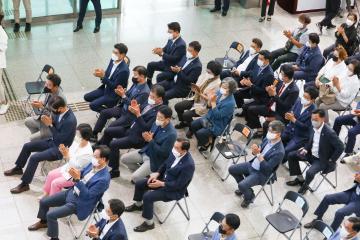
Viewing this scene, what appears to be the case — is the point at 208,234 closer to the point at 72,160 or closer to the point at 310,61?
the point at 72,160

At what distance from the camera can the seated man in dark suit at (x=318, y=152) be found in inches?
351

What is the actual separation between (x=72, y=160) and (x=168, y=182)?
48.7 inches

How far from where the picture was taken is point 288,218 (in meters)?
8.16

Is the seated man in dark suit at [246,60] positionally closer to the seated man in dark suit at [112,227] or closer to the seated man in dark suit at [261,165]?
the seated man in dark suit at [261,165]

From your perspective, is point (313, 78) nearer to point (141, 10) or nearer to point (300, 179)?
point (300, 179)

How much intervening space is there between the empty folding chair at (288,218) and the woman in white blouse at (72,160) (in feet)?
7.91

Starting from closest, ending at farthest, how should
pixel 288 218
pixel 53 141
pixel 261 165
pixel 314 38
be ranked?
pixel 288 218 < pixel 261 165 < pixel 53 141 < pixel 314 38

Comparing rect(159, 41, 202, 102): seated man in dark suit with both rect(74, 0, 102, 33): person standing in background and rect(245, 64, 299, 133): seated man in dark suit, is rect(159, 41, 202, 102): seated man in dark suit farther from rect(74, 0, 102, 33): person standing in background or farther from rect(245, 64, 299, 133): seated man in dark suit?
rect(74, 0, 102, 33): person standing in background

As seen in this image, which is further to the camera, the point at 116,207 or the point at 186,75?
the point at 186,75

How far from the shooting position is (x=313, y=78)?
11336 millimetres

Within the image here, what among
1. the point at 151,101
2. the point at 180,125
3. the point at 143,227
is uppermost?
the point at 151,101

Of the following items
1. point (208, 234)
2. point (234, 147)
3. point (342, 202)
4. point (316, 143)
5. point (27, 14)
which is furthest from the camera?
point (27, 14)

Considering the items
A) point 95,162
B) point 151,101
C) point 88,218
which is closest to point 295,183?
point 151,101

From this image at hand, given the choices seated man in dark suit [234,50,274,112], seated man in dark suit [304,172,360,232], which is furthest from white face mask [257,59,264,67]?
seated man in dark suit [304,172,360,232]
